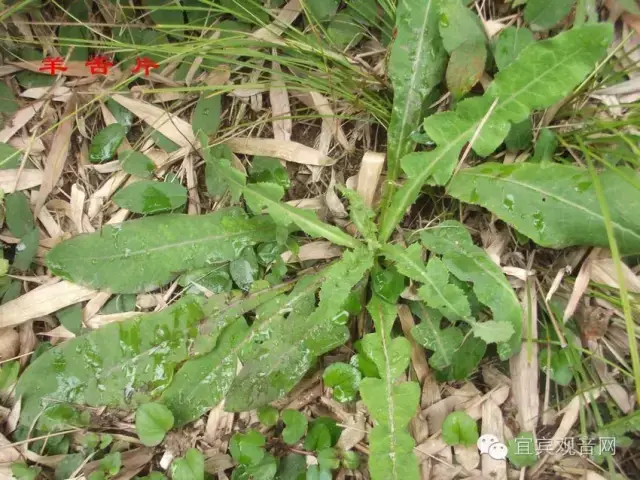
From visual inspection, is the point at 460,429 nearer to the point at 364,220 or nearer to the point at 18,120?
the point at 364,220

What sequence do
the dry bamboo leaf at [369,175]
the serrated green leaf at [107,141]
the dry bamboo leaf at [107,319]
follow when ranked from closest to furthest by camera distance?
the dry bamboo leaf at [369,175]
the dry bamboo leaf at [107,319]
the serrated green leaf at [107,141]

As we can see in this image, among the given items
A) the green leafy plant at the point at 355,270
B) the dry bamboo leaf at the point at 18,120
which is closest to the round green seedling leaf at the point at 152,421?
the green leafy plant at the point at 355,270

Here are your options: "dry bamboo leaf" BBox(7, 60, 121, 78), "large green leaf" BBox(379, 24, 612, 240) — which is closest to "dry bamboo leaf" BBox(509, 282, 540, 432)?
"large green leaf" BBox(379, 24, 612, 240)

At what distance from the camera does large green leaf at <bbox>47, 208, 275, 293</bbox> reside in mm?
1748

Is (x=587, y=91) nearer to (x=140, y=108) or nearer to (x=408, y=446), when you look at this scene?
(x=408, y=446)

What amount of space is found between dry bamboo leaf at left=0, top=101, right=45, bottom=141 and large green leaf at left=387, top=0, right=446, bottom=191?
132 centimetres

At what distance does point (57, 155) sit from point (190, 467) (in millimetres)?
1205

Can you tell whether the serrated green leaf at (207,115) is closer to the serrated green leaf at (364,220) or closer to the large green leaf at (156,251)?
the large green leaf at (156,251)

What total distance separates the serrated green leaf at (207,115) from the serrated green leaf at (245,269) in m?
0.47

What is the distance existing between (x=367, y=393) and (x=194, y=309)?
2.05 feet

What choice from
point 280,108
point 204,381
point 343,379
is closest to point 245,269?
point 204,381

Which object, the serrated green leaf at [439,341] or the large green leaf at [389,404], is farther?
the serrated green leaf at [439,341]

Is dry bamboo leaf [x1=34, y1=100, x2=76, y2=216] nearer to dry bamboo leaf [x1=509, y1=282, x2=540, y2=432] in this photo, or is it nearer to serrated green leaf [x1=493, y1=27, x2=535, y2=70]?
serrated green leaf [x1=493, y1=27, x2=535, y2=70]

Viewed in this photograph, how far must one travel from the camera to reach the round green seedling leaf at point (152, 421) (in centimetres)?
158
